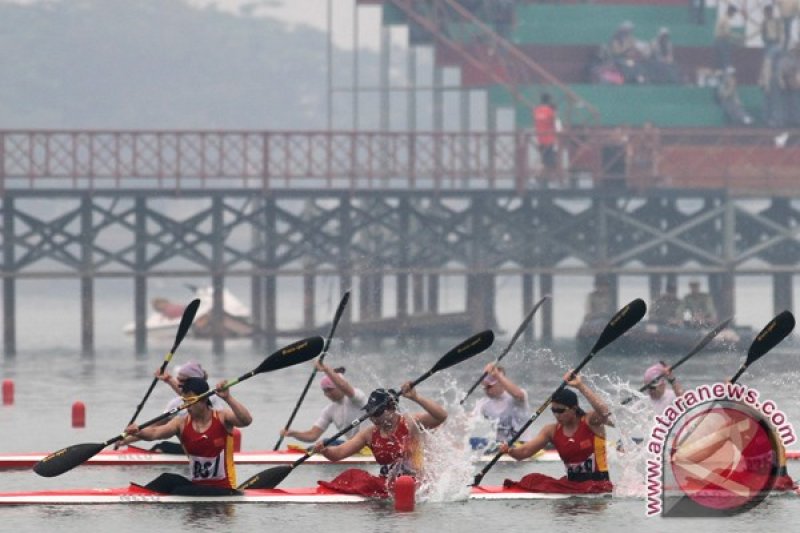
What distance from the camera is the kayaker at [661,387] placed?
92.6 feet

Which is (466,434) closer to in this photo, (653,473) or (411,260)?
(653,473)

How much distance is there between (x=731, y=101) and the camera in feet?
218

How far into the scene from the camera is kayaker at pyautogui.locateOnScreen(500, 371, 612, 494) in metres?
23.5

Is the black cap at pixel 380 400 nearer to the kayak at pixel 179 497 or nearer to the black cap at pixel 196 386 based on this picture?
the kayak at pixel 179 497

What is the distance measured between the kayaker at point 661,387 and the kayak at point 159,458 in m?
1.91

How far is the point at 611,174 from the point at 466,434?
35047 millimetres

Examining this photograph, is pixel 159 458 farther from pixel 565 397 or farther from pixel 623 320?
pixel 565 397

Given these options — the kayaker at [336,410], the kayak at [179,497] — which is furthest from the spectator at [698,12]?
the kayak at [179,497]

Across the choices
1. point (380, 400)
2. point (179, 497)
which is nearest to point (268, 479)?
point (179, 497)

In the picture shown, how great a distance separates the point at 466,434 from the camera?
3022 cm

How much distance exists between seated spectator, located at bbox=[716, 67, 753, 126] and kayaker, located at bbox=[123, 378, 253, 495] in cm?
4421

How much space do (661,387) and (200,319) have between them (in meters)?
44.8

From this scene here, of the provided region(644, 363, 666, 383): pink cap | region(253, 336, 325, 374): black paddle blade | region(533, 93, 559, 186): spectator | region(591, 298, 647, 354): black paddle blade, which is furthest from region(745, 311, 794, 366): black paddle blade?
region(533, 93, 559, 186): spectator

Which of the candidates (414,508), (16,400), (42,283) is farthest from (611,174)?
(42,283)
